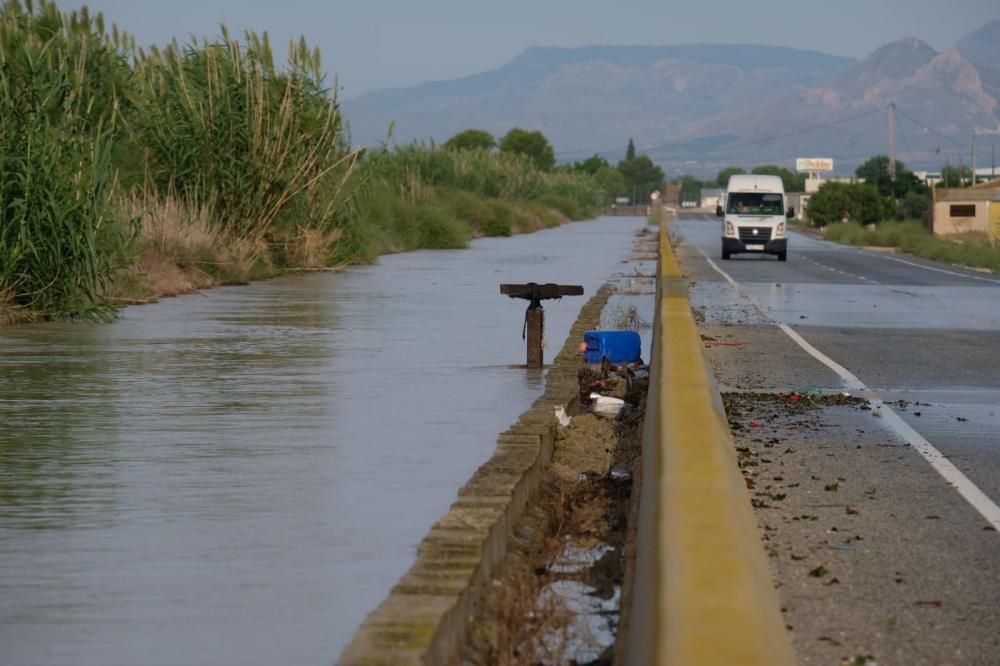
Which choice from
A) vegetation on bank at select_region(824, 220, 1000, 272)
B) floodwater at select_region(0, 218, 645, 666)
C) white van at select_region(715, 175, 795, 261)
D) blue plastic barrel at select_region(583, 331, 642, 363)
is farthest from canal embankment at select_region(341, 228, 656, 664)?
white van at select_region(715, 175, 795, 261)

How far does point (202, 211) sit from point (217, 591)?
2534cm

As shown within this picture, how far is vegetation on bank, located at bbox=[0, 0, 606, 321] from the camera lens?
70.8 feet

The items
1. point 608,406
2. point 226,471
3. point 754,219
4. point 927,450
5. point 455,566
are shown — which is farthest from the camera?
point 754,219

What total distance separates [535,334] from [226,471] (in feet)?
22.3

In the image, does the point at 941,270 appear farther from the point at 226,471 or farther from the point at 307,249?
the point at 226,471

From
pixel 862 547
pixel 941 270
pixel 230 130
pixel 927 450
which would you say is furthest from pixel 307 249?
pixel 862 547

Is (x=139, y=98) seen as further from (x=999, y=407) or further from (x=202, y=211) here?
(x=999, y=407)

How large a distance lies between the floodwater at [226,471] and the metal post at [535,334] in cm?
27

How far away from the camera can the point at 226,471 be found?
35.3ft

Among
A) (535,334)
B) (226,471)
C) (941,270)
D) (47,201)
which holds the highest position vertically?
(47,201)

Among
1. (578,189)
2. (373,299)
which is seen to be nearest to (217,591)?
(373,299)

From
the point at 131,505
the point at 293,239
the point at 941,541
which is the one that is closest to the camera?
the point at 941,541

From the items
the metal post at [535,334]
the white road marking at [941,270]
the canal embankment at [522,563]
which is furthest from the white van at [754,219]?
the canal embankment at [522,563]

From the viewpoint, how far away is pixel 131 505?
958 centimetres
